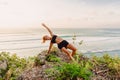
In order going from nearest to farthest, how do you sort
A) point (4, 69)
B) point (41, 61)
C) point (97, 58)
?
point (41, 61), point (97, 58), point (4, 69)

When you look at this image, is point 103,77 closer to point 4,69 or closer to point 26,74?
point 26,74

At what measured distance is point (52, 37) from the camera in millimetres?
10953

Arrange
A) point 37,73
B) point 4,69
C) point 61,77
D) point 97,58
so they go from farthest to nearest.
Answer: point 4,69 < point 97,58 < point 37,73 < point 61,77

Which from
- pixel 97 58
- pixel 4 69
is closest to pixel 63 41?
pixel 97 58

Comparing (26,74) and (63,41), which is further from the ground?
(63,41)

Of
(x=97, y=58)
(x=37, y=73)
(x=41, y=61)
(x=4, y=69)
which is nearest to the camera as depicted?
(x=37, y=73)

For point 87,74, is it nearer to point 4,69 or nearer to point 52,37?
point 52,37

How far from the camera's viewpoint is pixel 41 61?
11.5 m

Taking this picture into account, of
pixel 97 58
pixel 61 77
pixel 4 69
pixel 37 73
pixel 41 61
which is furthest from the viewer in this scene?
pixel 4 69

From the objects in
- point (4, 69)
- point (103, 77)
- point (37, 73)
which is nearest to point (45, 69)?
point (37, 73)

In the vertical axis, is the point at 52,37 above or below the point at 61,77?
above

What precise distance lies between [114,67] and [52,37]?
2141mm

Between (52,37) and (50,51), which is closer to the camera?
(52,37)

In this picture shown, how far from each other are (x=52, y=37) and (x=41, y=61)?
0.97 meters
